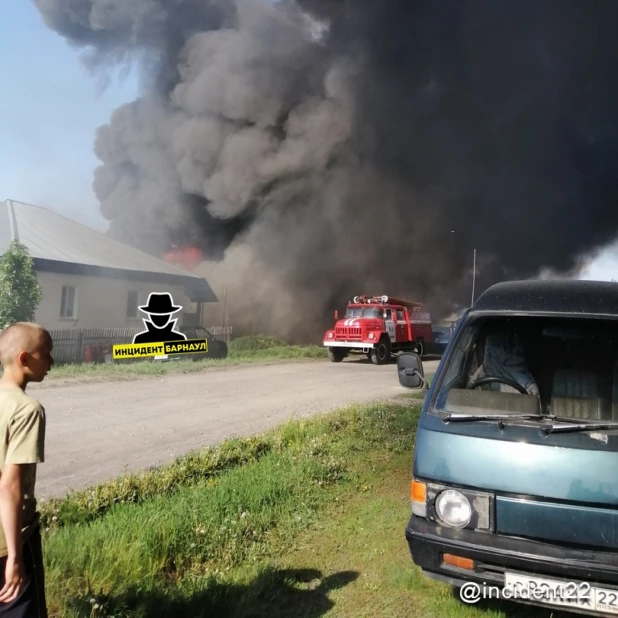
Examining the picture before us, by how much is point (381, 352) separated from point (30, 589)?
16.0 metres

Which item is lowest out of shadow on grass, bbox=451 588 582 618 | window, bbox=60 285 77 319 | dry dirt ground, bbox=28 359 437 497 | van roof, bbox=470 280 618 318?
shadow on grass, bbox=451 588 582 618

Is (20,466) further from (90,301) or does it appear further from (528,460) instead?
(90,301)

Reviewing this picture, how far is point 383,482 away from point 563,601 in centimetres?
258

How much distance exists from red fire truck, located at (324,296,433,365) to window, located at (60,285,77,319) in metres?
7.80

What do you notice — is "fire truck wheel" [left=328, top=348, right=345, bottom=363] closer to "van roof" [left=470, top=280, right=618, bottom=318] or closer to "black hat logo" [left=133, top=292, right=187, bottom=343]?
"black hat logo" [left=133, top=292, right=187, bottom=343]

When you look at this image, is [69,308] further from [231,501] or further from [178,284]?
[231,501]

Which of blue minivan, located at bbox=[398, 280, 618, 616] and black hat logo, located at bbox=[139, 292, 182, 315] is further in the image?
black hat logo, located at bbox=[139, 292, 182, 315]

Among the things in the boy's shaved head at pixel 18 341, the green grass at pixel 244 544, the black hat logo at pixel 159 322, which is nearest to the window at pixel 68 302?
the black hat logo at pixel 159 322

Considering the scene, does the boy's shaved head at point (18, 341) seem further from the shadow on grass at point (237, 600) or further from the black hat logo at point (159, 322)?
the black hat logo at point (159, 322)

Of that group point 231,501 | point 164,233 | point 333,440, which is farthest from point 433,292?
point 231,501

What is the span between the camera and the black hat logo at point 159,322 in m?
15.0

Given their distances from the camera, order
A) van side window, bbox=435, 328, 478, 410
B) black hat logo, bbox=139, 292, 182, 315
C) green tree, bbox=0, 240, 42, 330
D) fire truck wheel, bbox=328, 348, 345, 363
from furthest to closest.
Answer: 1. fire truck wheel, bbox=328, 348, 345, 363
2. black hat logo, bbox=139, 292, 182, 315
3. green tree, bbox=0, 240, 42, 330
4. van side window, bbox=435, 328, 478, 410

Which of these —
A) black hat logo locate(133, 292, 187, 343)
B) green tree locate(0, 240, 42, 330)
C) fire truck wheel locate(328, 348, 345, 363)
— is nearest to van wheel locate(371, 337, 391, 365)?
fire truck wheel locate(328, 348, 345, 363)

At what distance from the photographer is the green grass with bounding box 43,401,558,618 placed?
2.67 metres
